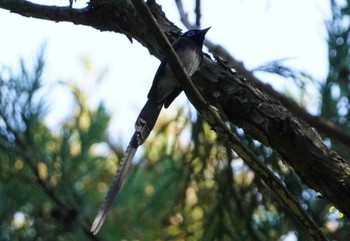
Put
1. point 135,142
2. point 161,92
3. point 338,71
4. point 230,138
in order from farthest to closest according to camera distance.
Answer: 1. point 338,71
2. point 161,92
3. point 135,142
4. point 230,138

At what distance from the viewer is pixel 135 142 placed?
1741mm

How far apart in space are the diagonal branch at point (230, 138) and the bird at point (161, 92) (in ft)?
0.63

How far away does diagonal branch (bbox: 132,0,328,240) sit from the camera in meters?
1.43

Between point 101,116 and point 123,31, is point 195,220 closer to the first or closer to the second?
point 101,116

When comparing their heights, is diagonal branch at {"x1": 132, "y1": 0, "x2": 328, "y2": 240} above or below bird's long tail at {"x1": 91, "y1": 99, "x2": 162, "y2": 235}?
above

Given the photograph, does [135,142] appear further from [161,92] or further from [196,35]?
[196,35]

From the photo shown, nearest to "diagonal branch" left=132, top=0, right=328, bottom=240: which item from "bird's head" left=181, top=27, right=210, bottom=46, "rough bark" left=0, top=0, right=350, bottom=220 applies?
"rough bark" left=0, top=0, right=350, bottom=220

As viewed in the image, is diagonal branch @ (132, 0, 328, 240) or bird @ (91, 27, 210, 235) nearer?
diagonal branch @ (132, 0, 328, 240)

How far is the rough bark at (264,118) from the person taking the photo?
4.86 feet

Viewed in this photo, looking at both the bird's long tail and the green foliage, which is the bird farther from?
the green foliage

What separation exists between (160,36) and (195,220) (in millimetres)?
1533

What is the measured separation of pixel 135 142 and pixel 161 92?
0.16 m

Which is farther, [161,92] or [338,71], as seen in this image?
[338,71]

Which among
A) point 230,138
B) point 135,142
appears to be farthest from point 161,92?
point 230,138
